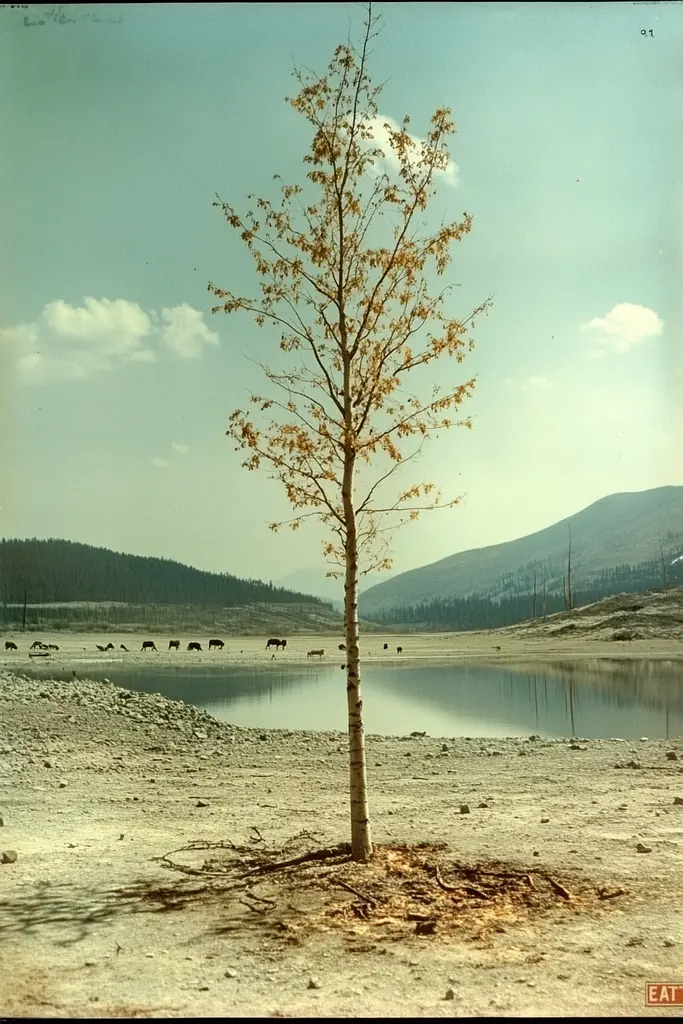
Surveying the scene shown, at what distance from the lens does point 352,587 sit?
884 cm

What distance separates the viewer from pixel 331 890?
26.2 feet

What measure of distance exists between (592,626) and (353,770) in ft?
268

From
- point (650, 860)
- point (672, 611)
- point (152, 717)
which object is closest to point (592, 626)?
point (672, 611)

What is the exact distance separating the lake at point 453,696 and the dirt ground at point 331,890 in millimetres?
11148

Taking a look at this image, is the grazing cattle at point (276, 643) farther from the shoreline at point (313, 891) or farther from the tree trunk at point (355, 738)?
the tree trunk at point (355, 738)

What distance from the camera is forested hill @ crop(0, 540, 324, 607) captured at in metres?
143

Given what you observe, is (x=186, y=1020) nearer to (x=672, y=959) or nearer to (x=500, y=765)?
(x=672, y=959)

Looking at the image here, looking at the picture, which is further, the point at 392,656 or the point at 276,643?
the point at 276,643

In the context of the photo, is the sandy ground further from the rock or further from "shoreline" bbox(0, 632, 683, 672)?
the rock

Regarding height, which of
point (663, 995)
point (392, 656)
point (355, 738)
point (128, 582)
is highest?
point (128, 582)

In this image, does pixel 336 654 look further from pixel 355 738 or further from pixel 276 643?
pixel 355 738

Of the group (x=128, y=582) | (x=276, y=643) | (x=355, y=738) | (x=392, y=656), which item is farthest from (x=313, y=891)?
(x=128, y=582)

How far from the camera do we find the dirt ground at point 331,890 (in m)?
6.01

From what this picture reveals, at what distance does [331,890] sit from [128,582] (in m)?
157
